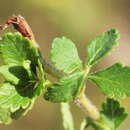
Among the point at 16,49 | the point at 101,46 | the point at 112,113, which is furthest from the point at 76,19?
the point at 16,49

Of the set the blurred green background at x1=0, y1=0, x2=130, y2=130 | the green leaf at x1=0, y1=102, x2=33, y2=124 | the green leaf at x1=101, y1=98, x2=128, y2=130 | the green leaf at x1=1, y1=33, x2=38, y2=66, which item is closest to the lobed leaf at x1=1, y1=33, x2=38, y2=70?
the green leaf at x1=1, y1=33, x2=38, y2=66

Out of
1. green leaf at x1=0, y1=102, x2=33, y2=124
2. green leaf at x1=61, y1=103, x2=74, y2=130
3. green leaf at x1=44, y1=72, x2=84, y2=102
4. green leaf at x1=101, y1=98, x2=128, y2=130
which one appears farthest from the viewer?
green leaf at x1=61, y1=103, x2=74, y2=130

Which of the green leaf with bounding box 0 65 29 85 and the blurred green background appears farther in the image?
the blurred green background

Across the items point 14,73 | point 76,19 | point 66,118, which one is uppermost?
point 14,73

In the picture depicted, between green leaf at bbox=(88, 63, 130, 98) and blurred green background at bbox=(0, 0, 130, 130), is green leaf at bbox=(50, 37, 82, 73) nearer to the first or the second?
green leaf at bbox=(88, 63, 130, 98)

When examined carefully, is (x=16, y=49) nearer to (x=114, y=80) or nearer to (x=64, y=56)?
(x=64, y=56)

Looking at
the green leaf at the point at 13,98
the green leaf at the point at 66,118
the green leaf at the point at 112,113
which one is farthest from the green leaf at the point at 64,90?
the green leaf at the point at 66,118
